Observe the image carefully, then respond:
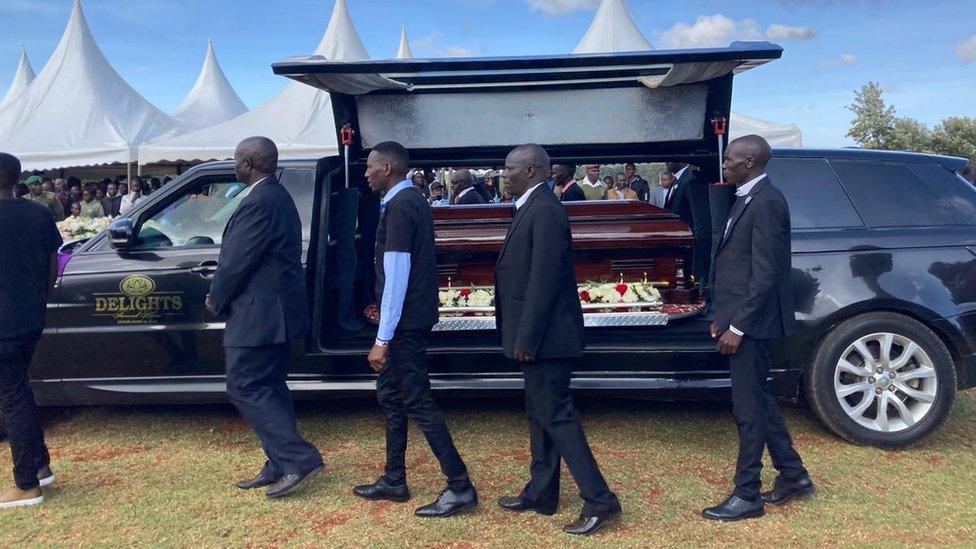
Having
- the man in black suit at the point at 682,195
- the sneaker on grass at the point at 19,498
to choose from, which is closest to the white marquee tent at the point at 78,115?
the man in black suit at the point at 682,195

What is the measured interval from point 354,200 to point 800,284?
2.82 metres

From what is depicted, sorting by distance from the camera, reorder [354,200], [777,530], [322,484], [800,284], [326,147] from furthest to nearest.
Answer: [326,147] < [354,200] < [800,284] < [322,484] < [777,530]

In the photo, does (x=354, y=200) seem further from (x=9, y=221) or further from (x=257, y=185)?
(x=9, y=221)

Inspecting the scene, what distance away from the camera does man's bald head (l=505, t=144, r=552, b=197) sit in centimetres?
360

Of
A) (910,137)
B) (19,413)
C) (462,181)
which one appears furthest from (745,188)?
(910,137)

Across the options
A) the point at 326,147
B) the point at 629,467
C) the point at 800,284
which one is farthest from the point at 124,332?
the point at 326,147

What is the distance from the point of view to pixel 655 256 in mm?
6016

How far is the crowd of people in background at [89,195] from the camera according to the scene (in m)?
12.1

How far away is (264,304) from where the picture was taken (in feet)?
13.1

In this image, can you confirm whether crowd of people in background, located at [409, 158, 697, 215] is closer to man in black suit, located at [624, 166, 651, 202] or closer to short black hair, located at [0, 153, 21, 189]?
man in black suit, located at [624, 166, 651, 202]

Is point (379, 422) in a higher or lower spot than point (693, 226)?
lower

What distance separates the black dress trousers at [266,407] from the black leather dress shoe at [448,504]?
26.0 inches

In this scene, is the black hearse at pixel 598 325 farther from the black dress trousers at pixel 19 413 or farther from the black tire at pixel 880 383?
the black dress trousers at pixel 19 413

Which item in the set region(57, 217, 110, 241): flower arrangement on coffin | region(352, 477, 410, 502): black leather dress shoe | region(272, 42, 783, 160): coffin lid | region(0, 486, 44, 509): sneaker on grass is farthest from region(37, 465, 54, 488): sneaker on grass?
region(57, 217, 110, 241): flower arrangement on coffin
